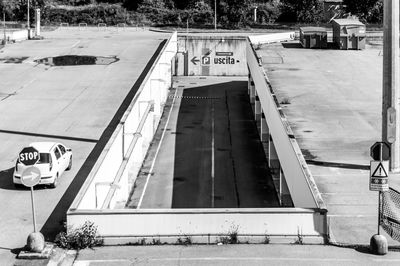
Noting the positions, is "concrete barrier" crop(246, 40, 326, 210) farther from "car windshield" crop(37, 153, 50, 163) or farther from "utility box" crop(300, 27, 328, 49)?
"utility box" crop(300, 27, 328, 49)

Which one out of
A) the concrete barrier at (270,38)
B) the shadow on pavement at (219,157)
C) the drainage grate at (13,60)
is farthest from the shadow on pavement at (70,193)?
the concrete barrier at (270,38)

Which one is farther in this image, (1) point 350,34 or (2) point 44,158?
(1) point 350,34

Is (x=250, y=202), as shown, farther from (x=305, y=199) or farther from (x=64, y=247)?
(x=64, y=247)

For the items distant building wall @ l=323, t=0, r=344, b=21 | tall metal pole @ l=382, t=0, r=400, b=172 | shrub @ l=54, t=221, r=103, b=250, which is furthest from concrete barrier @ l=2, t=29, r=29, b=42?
shrub @ l=54, t=221, r=103, b=250

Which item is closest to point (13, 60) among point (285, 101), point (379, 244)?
point (285, 101)

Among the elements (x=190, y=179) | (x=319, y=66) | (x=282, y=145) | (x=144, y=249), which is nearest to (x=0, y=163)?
(x=190, y=179)

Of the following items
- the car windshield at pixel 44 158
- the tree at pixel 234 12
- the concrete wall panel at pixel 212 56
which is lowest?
the car windshield at pixel 44 158

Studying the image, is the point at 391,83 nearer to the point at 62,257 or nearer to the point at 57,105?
the point at 62,257

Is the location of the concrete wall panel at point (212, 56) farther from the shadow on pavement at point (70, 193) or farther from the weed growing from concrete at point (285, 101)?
the weed growing from concrete at point (285, 101)
